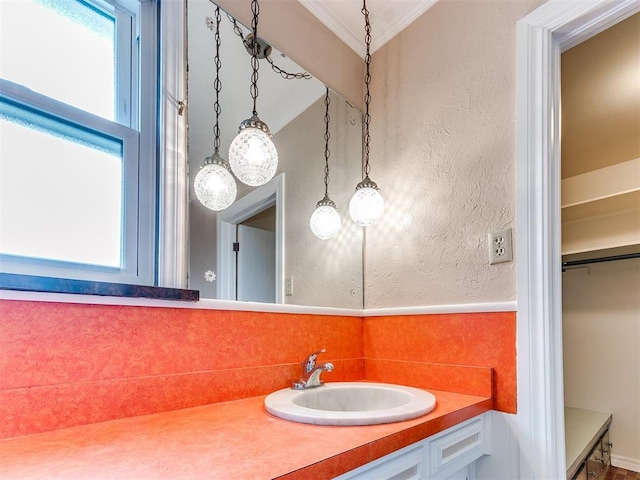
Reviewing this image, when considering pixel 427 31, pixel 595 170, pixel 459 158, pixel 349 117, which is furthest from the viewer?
pixel 595 170

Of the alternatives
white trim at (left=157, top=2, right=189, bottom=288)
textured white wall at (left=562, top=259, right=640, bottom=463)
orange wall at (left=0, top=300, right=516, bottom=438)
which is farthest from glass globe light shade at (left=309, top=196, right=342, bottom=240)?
textured white wall at (left=562, top=259, right=640, bottom=463)

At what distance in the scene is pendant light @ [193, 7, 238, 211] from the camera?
1133mm

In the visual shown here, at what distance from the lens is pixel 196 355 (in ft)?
3.38

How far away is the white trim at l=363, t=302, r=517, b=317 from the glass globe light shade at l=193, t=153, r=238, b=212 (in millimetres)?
768

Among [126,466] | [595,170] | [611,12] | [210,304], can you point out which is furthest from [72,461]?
[595,170]

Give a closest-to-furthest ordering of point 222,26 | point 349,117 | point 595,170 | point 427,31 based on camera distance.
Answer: point 222,26
point 427,31
point 349,117
point 595,170

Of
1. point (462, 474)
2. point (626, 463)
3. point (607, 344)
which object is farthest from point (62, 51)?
point (626, 463)

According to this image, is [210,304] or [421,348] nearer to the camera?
[210,304]

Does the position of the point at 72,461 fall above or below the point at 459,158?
below

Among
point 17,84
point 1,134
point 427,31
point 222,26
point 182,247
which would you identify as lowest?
point 182,247

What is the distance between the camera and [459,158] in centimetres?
134

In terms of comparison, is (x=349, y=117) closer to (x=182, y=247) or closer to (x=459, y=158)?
(x=459, y=158)

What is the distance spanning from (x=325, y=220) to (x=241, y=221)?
1.33 ft

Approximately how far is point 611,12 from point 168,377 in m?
1.62
